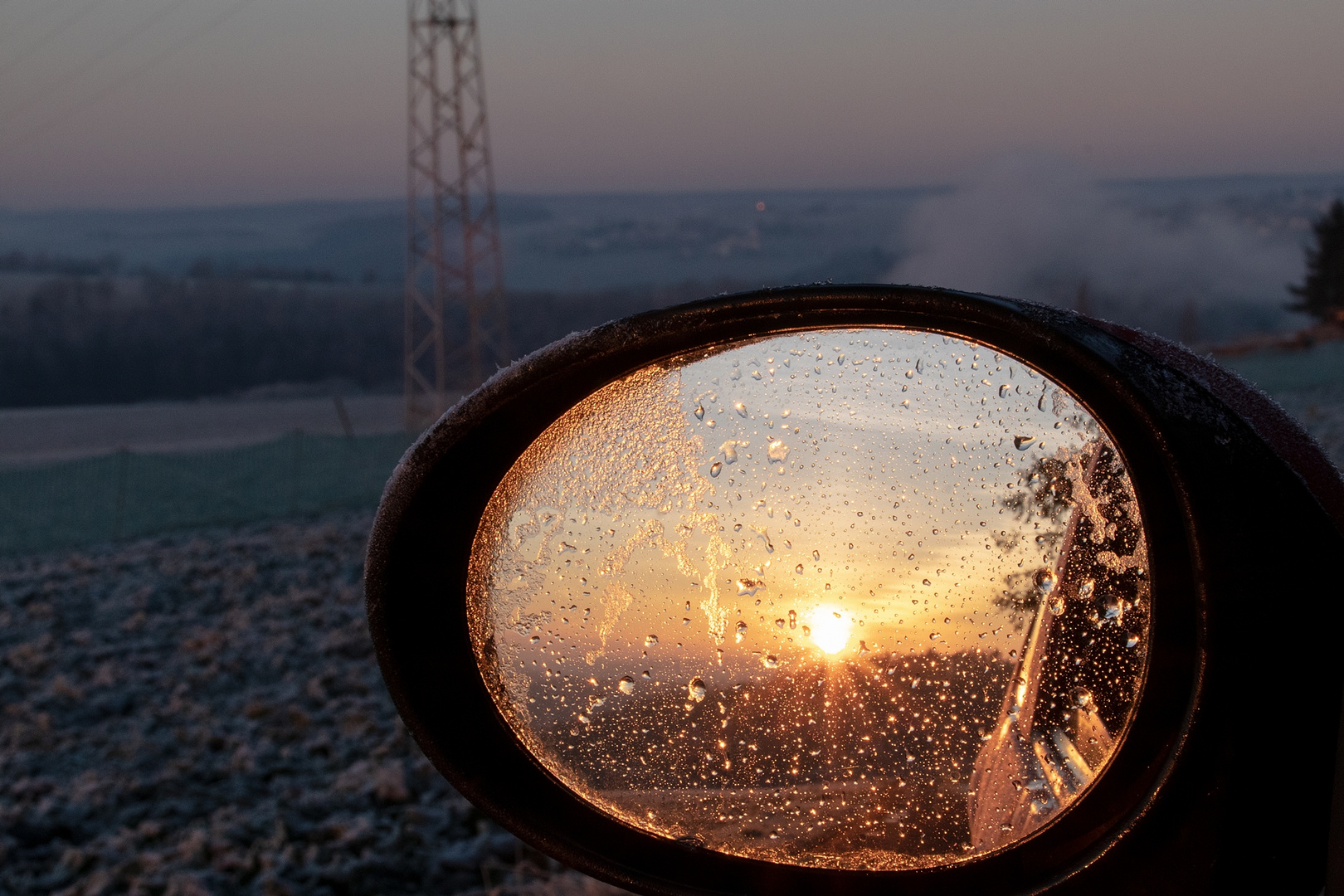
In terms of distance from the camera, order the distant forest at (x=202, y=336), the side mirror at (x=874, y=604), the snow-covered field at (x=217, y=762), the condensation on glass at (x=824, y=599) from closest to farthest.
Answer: the side mirror at (x=874, y=604)
the condensation on glass at (x=824, y=599)
the snow-covered field at (x=217, y=762)
the distant forest at (x=202, y=336)

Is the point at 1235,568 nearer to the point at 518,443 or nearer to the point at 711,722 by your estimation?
the point at 711,722

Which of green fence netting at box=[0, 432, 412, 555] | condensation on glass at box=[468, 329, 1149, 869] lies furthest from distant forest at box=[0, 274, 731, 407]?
condensation on glass at box=[468, 329, 1149, 869]

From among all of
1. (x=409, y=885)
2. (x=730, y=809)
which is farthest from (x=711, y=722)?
(x=409, y=885)

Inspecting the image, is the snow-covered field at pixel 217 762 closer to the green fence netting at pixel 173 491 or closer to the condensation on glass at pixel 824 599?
the condensation on glass at pixel 824 599

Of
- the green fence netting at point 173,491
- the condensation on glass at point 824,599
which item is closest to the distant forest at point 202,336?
the green fence netting at point 173,491

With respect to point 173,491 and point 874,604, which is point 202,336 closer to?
point 173,491

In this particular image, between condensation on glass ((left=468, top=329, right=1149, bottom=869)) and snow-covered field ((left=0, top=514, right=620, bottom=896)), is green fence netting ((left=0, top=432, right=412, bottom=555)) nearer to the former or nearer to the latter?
snow-covered field ((left=0, top=514, right=620, bottom=896))
